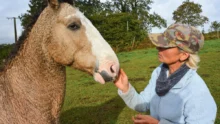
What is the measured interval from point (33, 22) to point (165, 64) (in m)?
1.59

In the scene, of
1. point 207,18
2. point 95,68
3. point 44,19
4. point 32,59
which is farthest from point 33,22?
point 207,18

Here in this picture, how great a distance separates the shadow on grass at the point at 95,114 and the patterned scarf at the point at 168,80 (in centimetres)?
425

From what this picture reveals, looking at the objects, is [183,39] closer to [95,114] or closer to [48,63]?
[48,63]

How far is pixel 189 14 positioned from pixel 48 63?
53478 millimetres

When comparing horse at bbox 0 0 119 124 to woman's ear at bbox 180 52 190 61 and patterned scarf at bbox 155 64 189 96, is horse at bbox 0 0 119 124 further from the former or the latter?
woman's ear at bbox 180 52 190 61

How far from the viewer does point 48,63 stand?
10.2ft

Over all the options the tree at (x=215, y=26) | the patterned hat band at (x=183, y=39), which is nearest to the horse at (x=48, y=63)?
the patterned hat band at (x=183, y=39)

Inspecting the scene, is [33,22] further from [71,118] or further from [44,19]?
[71,118]

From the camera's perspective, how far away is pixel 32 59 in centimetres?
316

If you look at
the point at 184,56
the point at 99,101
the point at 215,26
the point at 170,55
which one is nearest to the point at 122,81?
the point at 170,55

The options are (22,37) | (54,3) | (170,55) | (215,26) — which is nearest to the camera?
(170,55)

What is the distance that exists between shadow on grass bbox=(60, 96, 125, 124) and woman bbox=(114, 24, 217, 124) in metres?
4.27

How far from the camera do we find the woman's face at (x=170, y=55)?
287 cm

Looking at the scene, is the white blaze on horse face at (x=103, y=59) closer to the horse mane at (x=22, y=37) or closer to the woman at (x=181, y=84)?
the woman at (x=181, y=84)
